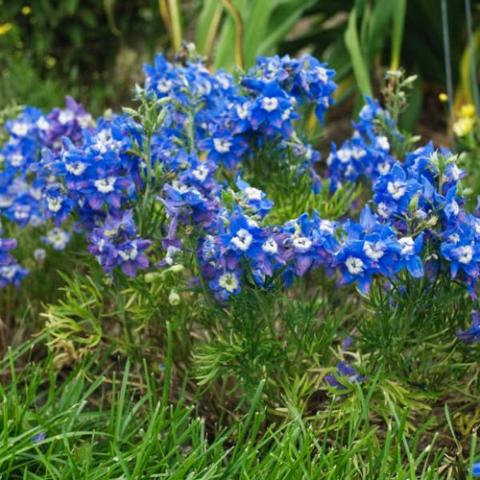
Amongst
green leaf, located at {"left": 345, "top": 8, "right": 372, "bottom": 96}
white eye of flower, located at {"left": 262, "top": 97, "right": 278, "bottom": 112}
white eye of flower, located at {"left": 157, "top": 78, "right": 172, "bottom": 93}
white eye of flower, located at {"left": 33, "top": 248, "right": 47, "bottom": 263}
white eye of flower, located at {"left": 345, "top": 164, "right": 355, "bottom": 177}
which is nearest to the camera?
white eye of flower, located at {"left": 262, "top": 97, "right": 278, "bottom": 112}

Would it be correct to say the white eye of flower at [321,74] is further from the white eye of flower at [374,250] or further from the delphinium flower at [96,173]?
the white eye of flower at [374,250]

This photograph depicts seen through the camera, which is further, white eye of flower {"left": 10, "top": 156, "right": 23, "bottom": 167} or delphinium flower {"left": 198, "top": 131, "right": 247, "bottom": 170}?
white eye of flower {"left": 10, "top": 156, "right": 23, "bottom": 167}

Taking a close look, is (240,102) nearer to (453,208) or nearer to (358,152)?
(358,152)

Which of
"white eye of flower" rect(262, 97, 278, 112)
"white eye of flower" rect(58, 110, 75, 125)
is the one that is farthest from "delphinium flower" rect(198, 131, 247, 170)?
"white eye of flower" rect(58, 110, 75, 125)

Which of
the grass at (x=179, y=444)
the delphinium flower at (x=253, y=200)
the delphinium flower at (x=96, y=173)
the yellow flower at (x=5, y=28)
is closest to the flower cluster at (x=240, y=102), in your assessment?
the delphinium flower at (x=96, y=173)

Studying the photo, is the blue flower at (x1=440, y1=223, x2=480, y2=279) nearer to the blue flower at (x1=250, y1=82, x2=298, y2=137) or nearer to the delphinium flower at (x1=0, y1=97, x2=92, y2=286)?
the blue flower at (x1=250, y1=82, x2=298, y2=137)

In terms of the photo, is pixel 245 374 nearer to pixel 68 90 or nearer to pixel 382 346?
pixel 382 346

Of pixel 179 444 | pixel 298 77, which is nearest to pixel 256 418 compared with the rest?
Answer: pixel 179 444
